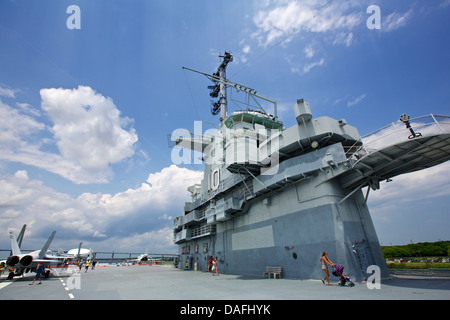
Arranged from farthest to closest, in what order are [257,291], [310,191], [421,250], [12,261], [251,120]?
[421,250]
[251,120]
[12,261]
[310,191]
[257,291]

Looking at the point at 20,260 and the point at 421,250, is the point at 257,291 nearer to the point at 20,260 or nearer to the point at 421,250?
the point at 20,260

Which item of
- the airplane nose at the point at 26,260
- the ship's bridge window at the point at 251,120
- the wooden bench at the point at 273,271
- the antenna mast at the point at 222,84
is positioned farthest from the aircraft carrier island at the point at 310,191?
the airplane nose at the point at 26,260

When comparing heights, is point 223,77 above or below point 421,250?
above

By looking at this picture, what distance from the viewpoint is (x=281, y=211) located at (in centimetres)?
1388

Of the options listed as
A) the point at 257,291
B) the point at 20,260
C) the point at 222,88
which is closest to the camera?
the point at 257,291

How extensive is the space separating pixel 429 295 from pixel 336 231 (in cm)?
423

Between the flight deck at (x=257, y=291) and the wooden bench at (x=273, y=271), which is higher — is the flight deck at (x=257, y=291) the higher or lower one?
the lower one

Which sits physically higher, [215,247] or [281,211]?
[281,211]

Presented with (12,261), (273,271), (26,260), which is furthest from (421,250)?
(12,261)

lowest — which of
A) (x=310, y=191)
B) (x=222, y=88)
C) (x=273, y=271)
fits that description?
(x=273, y=271)

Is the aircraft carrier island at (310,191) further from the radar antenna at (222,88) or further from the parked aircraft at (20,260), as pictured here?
the parked aircraft at (20,260)
